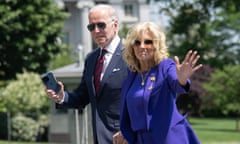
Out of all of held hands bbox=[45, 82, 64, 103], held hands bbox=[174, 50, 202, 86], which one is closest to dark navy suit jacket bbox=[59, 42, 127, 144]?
held hands bbox=[45, 82, 64, 103]

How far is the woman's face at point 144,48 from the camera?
5.04 metres

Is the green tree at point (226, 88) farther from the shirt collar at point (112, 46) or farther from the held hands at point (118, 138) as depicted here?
A: the held hands at point (118, 138)

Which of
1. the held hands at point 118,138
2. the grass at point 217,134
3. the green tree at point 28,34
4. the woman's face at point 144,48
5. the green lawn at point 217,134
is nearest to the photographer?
the woman's face at point 144,48

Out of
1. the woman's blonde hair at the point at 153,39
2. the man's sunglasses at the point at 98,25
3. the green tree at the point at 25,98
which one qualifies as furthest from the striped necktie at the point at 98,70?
the green tree at the point at 25,98

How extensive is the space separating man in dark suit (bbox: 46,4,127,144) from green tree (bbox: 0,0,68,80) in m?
26.2

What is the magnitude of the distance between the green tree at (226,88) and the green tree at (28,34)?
618 inches

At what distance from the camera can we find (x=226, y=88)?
153ft

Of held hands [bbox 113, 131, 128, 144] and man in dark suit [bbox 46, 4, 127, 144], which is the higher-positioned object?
man in dark suit [bbox 46, 4, 127, 144]

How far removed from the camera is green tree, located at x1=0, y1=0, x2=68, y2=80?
1271 inches

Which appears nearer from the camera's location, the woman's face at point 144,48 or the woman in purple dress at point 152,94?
the woman in purple dress at point 152,94

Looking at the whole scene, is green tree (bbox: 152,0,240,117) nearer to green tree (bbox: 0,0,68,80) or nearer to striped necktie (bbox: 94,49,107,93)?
green tree (bbox: 0,0,68,80)

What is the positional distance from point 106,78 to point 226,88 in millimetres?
41595

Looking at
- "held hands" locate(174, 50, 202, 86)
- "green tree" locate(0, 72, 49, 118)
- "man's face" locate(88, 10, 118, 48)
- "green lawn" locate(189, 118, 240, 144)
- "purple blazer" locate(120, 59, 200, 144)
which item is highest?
"man's face" locate(88, 10, 118, 48)

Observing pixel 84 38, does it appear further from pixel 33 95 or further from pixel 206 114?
pixel 33 95
